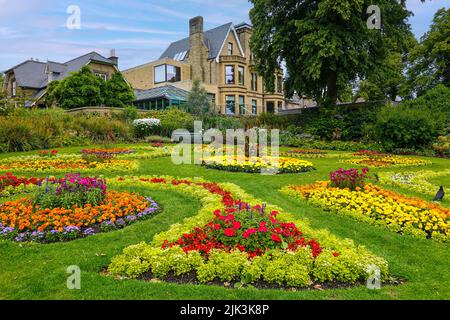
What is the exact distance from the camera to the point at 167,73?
38438 millimetres

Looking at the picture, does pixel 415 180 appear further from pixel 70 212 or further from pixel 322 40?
pixel 322 40

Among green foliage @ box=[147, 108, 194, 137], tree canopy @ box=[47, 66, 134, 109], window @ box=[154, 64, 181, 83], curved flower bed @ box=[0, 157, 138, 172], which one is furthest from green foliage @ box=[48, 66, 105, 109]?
curved flower bed @ box=[0, 157, 138, 172]

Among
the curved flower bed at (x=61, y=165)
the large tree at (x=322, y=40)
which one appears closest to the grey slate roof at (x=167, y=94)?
the large tree at (x=322, y=40)

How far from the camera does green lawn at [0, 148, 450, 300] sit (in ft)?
11.0

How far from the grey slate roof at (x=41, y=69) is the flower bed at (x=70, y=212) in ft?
106

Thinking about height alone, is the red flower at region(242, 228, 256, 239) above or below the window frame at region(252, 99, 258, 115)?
below

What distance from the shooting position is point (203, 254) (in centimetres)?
411

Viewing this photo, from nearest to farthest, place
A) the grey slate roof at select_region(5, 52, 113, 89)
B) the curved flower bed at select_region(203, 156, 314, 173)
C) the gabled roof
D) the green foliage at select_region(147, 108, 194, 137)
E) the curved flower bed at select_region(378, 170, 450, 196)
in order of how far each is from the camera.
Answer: the curved flower bed at select_region(378, 170, 450, 196), the curved flower bed at select_region(203, 156, 314, 173), the green foliage at select_region(147, 108, 194, 137), the grey slate roof at select_region(5, 52, 113, 89), the gabled roof

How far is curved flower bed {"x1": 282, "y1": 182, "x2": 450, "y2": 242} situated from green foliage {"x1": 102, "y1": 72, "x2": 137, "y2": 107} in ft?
86.5

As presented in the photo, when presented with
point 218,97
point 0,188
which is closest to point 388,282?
point 0,188

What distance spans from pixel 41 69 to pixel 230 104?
23.2 m

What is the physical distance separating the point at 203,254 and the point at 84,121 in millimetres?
16956

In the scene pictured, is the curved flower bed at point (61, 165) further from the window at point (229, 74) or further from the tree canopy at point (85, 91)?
the window at point (229, 74)

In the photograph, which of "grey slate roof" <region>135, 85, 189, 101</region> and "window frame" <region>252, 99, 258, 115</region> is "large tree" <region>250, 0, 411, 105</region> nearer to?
"grey slate roof" <region>135, 85, 189, 101</region>
